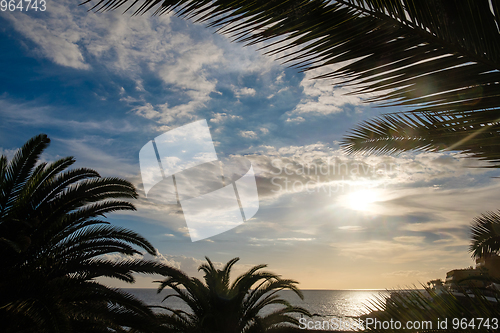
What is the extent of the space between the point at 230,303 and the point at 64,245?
22.3 feet

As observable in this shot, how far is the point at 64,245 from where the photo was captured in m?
8.16

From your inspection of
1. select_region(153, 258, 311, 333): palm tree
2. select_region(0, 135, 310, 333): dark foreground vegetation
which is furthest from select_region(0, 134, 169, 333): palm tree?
select_region(153, 258, 311, 333): palm tree

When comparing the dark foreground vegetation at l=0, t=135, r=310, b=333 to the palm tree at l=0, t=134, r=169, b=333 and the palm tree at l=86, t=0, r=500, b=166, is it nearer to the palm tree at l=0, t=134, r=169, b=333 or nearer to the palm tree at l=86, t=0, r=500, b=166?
Answer: the palm tree at l=0, t=134, r=169, b=333

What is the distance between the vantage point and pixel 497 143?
1.79 m

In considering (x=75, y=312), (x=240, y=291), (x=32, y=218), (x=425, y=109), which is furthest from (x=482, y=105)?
(x=240, y=291)

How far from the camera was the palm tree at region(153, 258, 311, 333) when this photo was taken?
37.9 feet

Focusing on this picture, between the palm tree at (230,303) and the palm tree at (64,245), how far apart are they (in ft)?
11.9

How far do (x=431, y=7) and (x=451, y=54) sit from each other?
0.28 metres

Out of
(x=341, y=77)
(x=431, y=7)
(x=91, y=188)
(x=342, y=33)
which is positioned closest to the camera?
(x=431, y=7)

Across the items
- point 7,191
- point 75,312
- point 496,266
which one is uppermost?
point 7,191

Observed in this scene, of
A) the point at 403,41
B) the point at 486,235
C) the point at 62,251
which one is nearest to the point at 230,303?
the point at 62,251

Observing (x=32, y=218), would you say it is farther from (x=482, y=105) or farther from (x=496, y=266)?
(x=496, y=266)

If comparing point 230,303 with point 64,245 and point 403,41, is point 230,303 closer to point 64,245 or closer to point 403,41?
point 64,245

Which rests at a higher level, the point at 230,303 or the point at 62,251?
the point at 62,251
